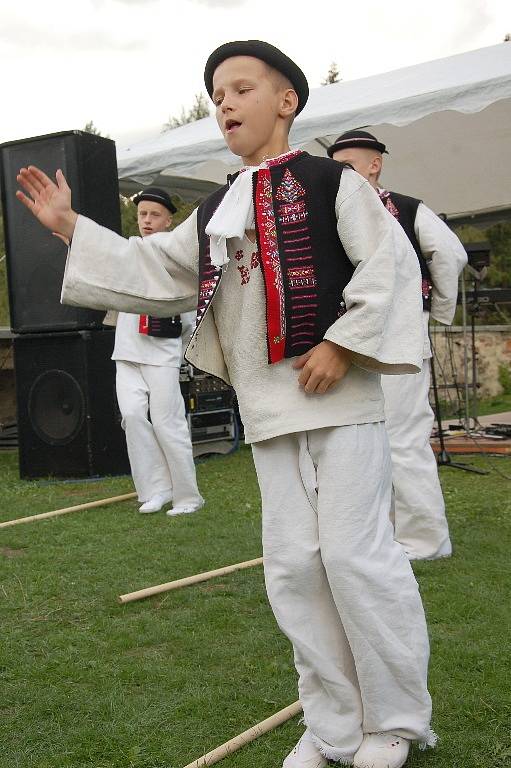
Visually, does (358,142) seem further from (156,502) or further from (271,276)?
(156,502)

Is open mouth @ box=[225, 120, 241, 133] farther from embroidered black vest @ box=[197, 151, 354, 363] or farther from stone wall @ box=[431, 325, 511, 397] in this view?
stone wall @ box=[431, 325, 511, 397]

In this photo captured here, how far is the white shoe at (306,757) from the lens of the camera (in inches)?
88.0

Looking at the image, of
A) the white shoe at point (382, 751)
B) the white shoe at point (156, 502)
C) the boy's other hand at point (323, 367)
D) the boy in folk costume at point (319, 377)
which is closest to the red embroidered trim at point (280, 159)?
the boy in folk costume at point (319, 377)

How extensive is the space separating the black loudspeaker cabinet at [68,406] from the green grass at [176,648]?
76.8 inches

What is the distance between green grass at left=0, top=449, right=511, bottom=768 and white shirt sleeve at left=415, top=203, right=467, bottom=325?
1.13 m

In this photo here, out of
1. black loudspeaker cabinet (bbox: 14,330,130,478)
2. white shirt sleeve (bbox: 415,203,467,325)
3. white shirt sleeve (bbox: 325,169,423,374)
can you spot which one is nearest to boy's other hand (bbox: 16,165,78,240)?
white shirt sleeve (bbox: 325,169,423,374)

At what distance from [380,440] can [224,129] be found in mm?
823

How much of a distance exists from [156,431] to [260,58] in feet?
12.2

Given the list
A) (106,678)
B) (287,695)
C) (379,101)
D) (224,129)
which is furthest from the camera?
(379,101)

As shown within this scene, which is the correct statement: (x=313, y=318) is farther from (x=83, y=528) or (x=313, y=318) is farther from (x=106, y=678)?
(x=83, y=528)

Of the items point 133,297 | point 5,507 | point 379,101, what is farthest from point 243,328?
point 379,101

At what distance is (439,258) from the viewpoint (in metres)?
4.35

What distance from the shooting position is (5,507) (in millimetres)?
6180

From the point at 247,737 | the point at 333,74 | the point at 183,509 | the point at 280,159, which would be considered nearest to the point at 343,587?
the point at 247,737
